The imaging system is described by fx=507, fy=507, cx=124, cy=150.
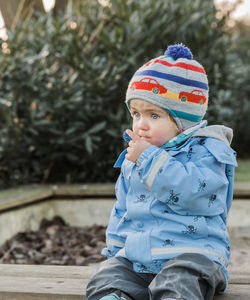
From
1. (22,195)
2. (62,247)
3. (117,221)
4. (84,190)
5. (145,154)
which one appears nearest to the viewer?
(145,154)

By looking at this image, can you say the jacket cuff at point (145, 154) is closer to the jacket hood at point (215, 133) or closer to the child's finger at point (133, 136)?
the child's finger at point (133, 136)

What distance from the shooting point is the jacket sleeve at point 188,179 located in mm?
1928

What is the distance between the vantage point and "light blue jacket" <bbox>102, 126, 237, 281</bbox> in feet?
6.37

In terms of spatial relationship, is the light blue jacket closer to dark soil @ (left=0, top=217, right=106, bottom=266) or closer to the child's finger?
the child's finger

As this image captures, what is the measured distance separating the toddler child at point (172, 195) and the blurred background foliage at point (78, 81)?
275cm

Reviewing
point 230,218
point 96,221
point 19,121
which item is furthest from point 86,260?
point 19,121

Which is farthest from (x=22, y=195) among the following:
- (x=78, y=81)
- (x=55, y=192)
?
(x=78, y=81)

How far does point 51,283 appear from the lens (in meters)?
2.35

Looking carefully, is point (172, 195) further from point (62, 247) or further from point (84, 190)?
point (84, 190)

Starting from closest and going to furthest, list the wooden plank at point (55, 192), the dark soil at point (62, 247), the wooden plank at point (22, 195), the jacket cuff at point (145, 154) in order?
1. the jacket cuff at point (145, 154)
2. the dark soil at point (62, 247)
3. the wooden plank at point (22, 195)
4. the wooden plank at point (55, 192)

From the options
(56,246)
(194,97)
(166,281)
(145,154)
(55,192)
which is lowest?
(56,246)

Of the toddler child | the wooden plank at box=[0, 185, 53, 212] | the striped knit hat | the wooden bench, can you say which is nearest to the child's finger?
the toddler child

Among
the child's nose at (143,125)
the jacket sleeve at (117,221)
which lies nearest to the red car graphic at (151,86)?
the child's nose at (143,125)

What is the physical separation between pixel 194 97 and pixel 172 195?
44 centimetres
